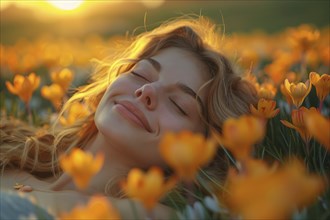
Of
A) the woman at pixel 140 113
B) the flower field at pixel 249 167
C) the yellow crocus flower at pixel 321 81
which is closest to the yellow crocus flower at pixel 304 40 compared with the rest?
the flower field at pixel 249 167

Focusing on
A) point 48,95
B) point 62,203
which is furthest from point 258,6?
point 62,203

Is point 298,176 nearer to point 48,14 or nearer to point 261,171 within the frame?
point 261,171

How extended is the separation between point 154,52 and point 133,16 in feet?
54.8

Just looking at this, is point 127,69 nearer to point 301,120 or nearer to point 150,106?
point 150,106

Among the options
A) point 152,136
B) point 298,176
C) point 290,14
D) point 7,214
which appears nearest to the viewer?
point 298,176

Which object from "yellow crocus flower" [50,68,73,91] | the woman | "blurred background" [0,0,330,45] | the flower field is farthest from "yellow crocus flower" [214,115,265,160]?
"blurred background" [0,0,330,45]

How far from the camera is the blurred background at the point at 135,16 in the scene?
15.2 metres

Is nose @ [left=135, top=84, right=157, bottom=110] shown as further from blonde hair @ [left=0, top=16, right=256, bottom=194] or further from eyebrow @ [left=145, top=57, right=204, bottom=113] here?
blonde hair @ [left=0, top=16, right=256, bottom=194]

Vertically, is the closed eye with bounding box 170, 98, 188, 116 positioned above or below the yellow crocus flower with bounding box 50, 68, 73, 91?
above

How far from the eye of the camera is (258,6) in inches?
755

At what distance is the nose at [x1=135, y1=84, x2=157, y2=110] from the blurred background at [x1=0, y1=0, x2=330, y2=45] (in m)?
11.9

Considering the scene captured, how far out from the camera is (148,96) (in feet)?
7.41

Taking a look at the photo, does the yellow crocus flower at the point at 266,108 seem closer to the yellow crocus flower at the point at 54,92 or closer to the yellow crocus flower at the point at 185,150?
the yellow crocus flower at the point at 185,150

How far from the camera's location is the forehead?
2.43m
